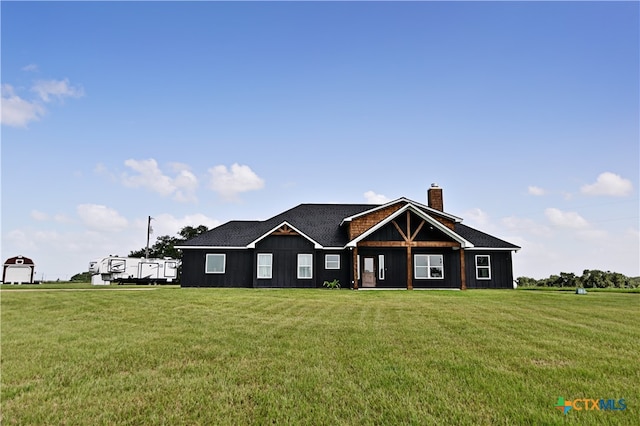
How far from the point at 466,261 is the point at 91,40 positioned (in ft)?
80.2

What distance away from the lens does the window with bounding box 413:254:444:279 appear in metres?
25.1

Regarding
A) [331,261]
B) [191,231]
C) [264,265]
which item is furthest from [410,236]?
[191,231]

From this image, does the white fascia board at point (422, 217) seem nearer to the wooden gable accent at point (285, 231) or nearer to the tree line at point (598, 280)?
the wooden gable accent at point (285, 231)

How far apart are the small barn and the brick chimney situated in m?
35.7

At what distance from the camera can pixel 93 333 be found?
7.46 metres

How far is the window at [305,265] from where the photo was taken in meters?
25.4

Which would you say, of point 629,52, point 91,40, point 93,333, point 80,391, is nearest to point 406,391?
point 80,391

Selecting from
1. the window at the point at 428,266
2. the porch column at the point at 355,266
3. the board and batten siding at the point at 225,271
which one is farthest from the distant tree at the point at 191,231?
the window at the point at 428,266

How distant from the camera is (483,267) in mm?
25953

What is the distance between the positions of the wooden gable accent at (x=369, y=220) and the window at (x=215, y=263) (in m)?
8.96

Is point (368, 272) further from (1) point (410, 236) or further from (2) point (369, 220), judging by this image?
(1) point (410, 236)

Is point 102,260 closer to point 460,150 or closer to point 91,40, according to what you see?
point 91,40

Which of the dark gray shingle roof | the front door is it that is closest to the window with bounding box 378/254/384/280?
the front door

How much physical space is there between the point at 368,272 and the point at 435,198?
8.01 metres
